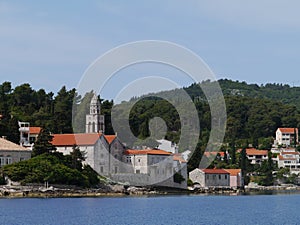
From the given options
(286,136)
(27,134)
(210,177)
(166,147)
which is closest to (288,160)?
(286,136)

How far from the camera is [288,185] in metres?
109

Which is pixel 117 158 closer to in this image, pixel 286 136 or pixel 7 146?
pixel 7 146

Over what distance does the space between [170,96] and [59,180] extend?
2135 inches

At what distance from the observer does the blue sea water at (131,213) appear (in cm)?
4334

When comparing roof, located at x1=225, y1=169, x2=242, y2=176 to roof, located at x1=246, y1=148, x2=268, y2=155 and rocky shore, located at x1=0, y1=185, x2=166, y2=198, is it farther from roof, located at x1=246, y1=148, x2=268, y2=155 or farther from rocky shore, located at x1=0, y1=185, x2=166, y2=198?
roof, located at x1=246, y1=148, x2=268, y2=155

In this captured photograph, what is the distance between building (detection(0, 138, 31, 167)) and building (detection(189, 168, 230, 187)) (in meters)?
23.3

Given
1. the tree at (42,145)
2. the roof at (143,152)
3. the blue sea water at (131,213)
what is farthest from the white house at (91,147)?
the blue sea water at (131,213)

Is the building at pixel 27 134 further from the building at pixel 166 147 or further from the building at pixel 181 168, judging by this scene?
the building at pixel 166 147

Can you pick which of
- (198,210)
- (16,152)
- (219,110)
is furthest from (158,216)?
(219,110)

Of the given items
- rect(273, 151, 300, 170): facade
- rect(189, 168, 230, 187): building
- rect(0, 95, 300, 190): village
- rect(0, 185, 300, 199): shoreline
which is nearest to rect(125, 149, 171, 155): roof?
rect(0, 95, 300, 190): village

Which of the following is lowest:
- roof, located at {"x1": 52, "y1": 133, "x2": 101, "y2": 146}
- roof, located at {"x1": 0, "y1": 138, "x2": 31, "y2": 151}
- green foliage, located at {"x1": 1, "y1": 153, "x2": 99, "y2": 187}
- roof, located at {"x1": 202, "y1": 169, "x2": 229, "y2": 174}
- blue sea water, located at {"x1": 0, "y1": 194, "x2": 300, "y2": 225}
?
blue sea water, located at {"x1": 0, "y1": 194, "x2": 300, "y2": 225}

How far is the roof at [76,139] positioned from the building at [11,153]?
24.6 feet

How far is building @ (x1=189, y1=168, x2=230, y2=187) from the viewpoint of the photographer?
8769cm

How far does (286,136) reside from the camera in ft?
444
